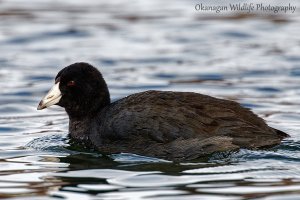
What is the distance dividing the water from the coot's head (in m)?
0.48

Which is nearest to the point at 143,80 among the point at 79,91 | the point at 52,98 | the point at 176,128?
the point at 79,91

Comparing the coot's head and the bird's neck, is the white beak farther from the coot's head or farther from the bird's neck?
the bird's neck

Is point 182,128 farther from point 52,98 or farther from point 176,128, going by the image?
point 52,98

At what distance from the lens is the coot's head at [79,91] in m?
10.2

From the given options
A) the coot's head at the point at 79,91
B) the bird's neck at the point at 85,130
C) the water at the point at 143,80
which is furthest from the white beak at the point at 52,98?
the water at the point at 143,80

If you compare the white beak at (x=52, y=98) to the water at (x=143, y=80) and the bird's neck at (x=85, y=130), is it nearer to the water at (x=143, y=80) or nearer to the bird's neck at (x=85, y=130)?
the bird's neck at (x=85, y=130)

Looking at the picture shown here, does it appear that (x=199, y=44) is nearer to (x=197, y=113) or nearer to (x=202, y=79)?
(x=202, y=79)

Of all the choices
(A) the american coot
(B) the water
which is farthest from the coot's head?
(B) the water

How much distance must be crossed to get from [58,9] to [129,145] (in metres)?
12.1

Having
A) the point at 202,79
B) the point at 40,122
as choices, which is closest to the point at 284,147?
the point at 40,122

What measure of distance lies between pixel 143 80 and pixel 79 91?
4974mm

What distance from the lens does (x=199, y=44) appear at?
18062mm

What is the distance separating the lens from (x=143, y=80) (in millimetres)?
15219

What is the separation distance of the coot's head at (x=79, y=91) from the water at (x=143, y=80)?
477 mm
